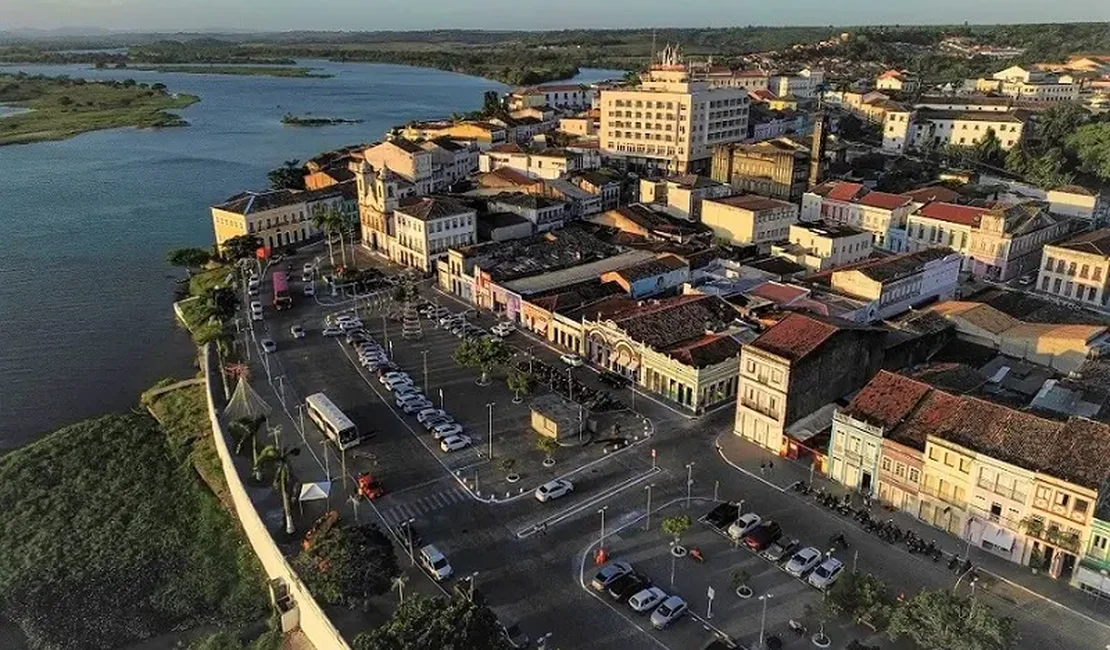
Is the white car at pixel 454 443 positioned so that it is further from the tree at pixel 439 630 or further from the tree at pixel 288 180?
the tree at pixel 288 180

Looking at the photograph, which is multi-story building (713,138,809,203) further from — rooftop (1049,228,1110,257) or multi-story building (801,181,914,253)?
rooftop (1049,228,1110,257)

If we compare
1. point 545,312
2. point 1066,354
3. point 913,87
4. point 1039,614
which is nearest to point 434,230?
point 545,312

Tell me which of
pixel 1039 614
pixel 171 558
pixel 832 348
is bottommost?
pixel 171 558

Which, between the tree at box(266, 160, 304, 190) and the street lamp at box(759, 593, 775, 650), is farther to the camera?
the tree at box(266, 160, 304, 190)

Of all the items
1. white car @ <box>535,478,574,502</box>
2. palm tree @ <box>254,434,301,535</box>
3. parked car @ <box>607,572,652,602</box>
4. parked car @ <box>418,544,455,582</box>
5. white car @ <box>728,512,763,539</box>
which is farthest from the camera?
white car @ <box>535,478,574,502</box>

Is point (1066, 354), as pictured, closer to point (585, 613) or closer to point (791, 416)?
point (791, 416)

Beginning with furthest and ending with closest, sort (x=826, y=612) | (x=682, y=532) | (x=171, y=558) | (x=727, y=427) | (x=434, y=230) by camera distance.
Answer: (x=434, y=230) → (x=727, y=427) → (x=171, y=558) → (x=682, y=532) → (x=826, y=612)

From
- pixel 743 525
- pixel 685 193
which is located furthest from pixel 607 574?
pixel 685 193

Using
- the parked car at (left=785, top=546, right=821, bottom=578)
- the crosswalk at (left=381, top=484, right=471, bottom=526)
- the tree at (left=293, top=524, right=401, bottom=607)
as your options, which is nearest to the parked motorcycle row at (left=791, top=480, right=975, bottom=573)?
the parked car at (left=785, top=546, right=821, bottom=578)
